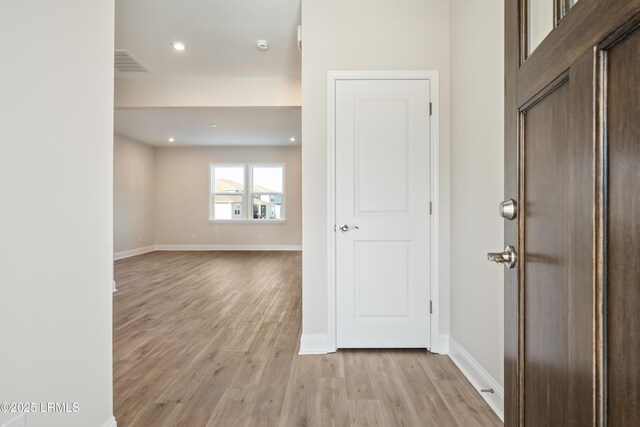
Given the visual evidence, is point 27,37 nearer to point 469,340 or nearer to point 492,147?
point 492,147

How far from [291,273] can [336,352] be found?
130 inches

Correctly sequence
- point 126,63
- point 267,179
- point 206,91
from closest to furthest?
point 126,63 < point 206,91 < point 267,179

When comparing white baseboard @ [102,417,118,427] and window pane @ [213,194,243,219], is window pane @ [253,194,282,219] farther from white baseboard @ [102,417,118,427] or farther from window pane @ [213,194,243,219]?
white baseboard @ [102,417,118,427]

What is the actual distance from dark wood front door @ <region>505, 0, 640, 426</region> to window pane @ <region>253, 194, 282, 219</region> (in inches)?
321

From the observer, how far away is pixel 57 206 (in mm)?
1194

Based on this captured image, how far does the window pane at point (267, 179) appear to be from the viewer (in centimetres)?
880

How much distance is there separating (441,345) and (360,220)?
1.08 meters

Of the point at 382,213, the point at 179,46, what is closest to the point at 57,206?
the point at 382,213

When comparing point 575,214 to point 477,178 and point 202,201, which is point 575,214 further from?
point 202,201

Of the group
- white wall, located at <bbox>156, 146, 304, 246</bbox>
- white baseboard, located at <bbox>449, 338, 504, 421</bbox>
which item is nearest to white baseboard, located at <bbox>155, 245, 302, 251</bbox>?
white wall, located at <bbox>156, 146, 304, 246</bbox>

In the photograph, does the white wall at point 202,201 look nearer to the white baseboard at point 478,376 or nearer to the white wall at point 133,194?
the white wall at point 133,194

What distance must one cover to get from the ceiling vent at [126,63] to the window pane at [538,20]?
410cm

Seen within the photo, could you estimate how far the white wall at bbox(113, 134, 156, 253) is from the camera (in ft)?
23.8

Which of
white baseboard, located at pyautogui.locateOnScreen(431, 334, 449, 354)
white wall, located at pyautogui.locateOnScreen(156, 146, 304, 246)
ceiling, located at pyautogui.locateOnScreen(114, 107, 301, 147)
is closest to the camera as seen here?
white baseboard, located at pyautogui.locateOnScreen(431, 334, 449, 354)
